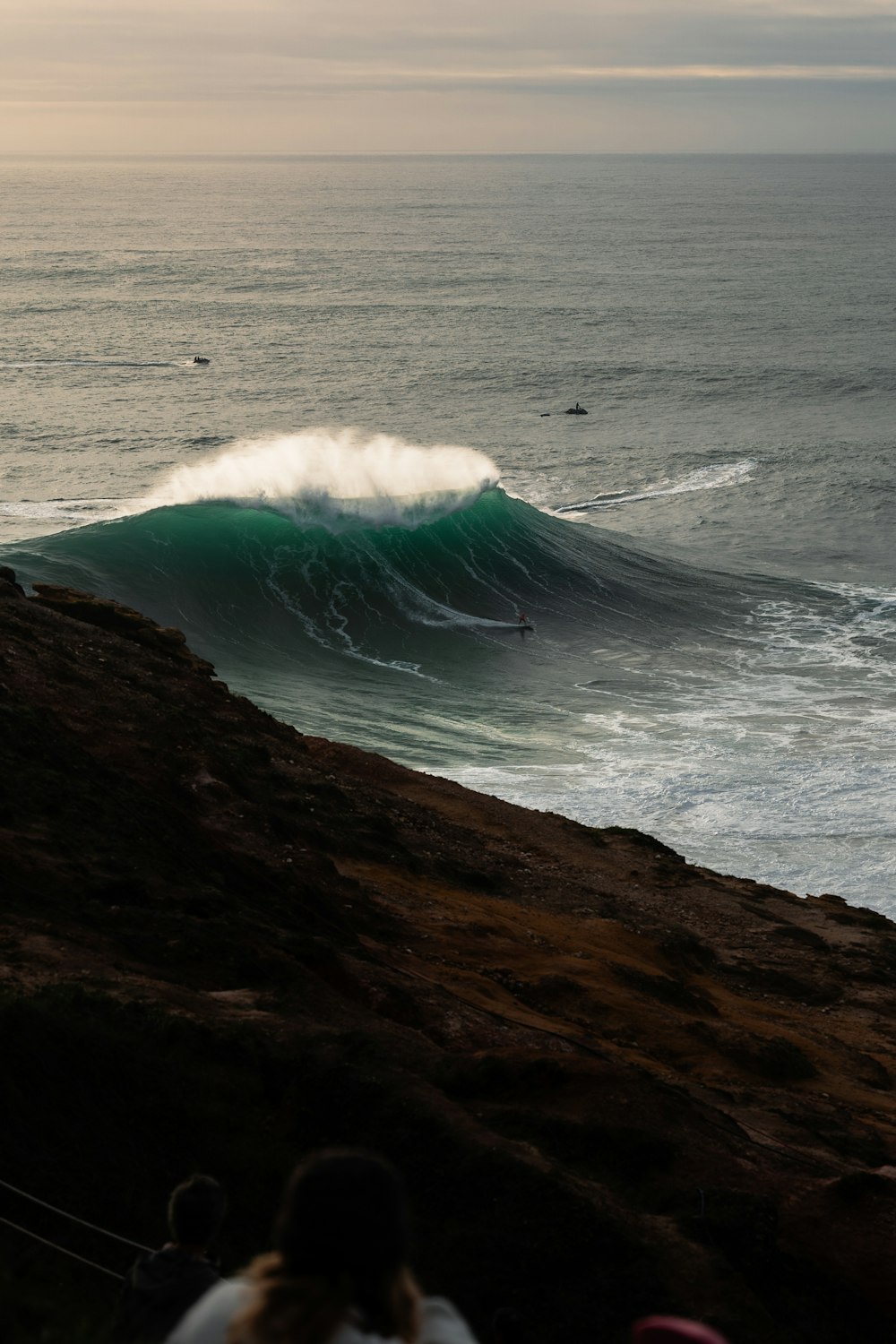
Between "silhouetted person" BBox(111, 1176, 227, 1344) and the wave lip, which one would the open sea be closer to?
the wave lip

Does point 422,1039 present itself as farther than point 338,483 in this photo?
No

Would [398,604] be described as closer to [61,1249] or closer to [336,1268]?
[61,1249]

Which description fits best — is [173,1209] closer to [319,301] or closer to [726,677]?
[726,677]

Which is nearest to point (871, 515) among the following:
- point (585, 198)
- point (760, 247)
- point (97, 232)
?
point (760, 247)

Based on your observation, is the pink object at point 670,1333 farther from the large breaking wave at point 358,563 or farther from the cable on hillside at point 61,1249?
the large breaking wave at point 358,563

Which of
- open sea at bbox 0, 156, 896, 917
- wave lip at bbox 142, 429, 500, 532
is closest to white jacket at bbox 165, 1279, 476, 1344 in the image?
open sea at bbox 0, 156, 896, 917

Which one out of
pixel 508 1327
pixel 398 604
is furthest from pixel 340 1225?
pixel 398 604
